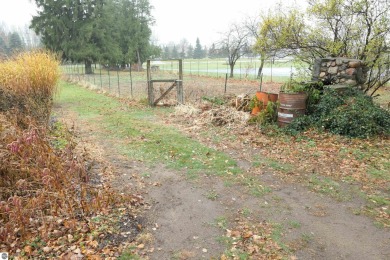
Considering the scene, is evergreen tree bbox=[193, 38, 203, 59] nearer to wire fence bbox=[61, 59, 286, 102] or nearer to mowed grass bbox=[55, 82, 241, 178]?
wire fence bbox=[61, 59, 286, 102]

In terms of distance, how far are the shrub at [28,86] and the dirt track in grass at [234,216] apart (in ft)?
10.8

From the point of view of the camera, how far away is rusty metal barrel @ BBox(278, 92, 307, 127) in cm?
700

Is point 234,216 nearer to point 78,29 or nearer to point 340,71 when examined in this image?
point 340,71

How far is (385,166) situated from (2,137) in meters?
6.82

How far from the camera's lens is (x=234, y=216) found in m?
3.68

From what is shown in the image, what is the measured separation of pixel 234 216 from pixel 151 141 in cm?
377

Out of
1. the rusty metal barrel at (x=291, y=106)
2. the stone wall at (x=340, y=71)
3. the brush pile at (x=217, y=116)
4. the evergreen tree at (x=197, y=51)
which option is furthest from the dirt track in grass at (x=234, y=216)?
A: the evergreen tree at (x=197, y=51)

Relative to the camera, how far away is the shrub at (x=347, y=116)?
6250 mm

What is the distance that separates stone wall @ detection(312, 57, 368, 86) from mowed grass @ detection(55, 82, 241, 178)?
13.3 ft

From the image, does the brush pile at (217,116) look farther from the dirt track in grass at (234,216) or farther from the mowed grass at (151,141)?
the dirt track in grass at (234,216)

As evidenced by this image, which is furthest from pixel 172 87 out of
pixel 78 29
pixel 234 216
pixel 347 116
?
pixel 78 29

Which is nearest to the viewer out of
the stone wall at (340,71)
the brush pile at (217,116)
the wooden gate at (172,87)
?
the stone wall at (340,71)

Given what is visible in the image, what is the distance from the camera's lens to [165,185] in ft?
15.2

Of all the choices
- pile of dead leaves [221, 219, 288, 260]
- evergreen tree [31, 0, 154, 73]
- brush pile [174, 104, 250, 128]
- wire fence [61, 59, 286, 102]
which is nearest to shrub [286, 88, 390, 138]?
brush pile [174, 104, 250, 128]
